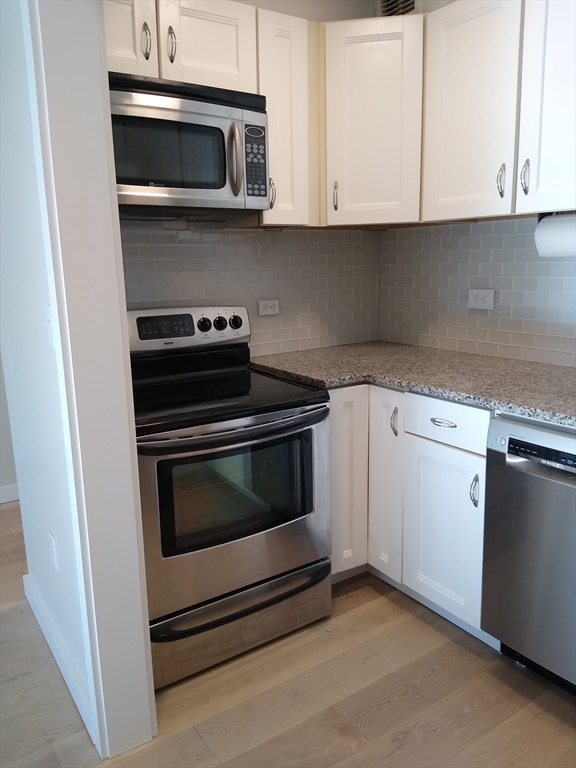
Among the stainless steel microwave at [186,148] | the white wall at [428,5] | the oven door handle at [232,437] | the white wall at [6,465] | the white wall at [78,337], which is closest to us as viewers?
the white wall at [78,337]

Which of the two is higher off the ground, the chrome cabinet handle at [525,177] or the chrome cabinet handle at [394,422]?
the chrome cabinet handle at [525,177]

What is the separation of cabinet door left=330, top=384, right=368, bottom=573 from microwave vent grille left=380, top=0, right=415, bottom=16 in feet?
5.29

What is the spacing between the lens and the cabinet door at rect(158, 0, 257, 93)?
1881 millimetres

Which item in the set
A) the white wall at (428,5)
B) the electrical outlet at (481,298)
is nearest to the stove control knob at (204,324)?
the electrical outlet at (481,298)

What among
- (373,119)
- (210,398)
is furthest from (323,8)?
(210,398)

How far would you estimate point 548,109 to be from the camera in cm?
180

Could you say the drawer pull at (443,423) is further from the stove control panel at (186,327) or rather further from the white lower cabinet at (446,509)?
the stove control panel at (186,327)

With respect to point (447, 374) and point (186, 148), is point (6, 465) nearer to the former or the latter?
point (186, 148)

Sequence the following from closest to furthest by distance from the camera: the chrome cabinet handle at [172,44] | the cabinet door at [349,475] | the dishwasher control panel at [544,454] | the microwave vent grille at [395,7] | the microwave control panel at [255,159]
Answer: the dishwasher control panel at [544,454], the chrome cabinet handle at [172,44], the microwave control panel at [255,159], the cabinet door at [349,475], the microwave vent grille at [395,7]

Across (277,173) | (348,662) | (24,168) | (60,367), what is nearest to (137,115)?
(24,168)

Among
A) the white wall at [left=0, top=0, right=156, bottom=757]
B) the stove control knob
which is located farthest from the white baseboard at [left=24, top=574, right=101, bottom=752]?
the stove control knob

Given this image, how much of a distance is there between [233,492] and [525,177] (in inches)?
56.0

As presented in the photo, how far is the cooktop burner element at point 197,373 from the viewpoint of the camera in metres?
1.77

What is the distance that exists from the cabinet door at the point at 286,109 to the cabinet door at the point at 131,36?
41 cm
